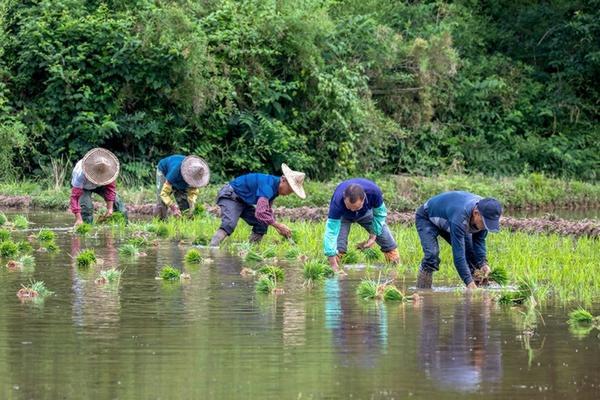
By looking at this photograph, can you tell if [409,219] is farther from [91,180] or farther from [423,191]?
[423,191]

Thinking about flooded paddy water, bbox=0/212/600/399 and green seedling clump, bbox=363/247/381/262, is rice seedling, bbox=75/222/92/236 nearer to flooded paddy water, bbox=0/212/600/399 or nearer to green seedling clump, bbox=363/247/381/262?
green seedling clump, bbox=363/247/381/262

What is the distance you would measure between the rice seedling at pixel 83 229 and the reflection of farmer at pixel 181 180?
1381 millimetres

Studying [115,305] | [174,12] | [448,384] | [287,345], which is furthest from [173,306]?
[174,12]

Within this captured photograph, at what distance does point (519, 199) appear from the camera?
29.8 m

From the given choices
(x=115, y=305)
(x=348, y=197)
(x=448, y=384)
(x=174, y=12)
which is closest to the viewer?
(x=448, y=384)

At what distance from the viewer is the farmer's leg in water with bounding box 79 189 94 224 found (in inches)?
805

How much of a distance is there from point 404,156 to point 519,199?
4.66 meters

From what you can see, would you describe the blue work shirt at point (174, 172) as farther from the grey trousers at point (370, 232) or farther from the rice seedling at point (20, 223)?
the grey trousers at point (370, 232)

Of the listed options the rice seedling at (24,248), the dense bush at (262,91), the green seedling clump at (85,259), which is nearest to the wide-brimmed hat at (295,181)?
the green seedling clump at (85,259)

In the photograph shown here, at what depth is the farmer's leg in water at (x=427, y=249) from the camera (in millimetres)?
13613

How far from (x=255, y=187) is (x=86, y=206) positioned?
417 centimetres

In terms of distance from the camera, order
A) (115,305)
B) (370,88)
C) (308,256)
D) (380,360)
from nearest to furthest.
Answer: (380,360) < (115,305) < (308,256) < (370,88)

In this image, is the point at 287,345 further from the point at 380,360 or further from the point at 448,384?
the point at 448,384

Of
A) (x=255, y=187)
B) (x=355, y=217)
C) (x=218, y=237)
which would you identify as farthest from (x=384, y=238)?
(x=218, y=237)
